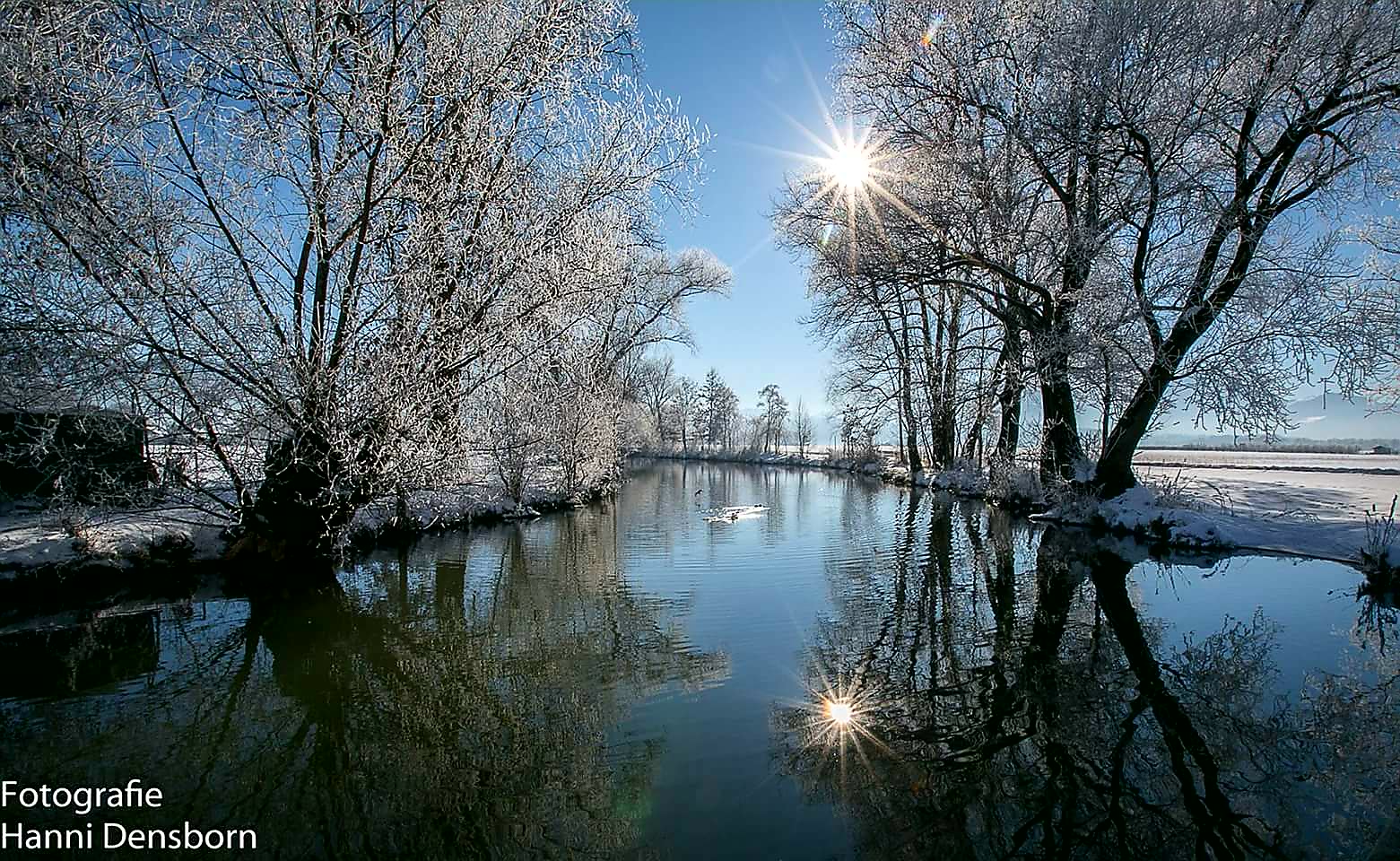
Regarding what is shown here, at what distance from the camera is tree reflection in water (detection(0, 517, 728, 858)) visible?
3.23 meters

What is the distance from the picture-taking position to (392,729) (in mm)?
4281

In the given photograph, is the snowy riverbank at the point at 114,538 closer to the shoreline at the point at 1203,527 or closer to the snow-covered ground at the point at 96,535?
the snow-covered ground at the point at 96,535

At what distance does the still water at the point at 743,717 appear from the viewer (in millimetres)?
3156

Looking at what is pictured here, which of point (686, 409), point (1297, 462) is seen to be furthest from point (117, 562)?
point (686, 409)

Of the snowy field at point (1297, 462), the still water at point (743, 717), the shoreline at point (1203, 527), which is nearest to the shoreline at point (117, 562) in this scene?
the still water at point (743, 717)

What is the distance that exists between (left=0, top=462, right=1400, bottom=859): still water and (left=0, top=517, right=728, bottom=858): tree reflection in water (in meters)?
0.02

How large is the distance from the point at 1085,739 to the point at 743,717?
2161 millimetres

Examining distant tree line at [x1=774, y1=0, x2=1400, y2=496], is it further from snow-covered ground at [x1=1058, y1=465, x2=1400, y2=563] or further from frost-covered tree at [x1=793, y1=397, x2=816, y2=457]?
frost-covered tree at [x1=793, y1=397, x2=816, y2=457]

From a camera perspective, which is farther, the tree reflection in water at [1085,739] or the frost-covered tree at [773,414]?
the frost-covered tree at [773,414]

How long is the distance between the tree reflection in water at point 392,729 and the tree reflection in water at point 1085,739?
130cm

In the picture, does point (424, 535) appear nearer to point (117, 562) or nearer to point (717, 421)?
point (117, 562)

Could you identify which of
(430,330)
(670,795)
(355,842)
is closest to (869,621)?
(670,795)

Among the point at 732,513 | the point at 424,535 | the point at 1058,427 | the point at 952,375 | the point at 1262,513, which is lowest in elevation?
the point at 424,535

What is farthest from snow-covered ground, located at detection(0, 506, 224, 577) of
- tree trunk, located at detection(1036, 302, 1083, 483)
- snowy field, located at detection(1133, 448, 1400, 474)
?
snowy field, located at detection(1133, 448, 1400, 474)
